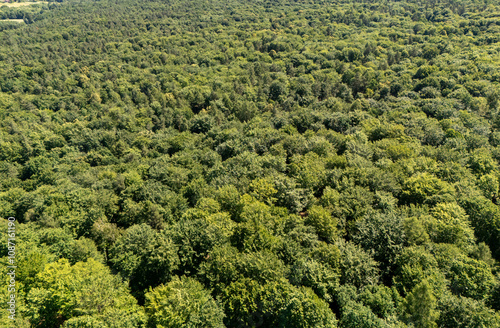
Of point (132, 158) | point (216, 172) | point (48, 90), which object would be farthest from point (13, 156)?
point (216, 172)

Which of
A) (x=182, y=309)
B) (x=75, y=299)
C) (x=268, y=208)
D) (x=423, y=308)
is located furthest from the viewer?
(x=268, y=208)

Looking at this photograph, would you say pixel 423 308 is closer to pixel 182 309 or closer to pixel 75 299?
pixel 182 309

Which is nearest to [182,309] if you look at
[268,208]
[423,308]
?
[268,208]

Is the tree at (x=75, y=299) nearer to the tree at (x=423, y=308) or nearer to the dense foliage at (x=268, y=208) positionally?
the dense foliage at (x=268, y=208)

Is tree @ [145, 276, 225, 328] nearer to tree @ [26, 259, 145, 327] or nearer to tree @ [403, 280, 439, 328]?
tree @ [26, 259, 145, 327]

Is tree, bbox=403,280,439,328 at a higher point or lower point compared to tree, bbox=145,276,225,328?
higher

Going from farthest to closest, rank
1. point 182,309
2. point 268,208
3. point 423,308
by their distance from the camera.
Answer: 1. point 268,208
2. point 182,309
3. point 423,308

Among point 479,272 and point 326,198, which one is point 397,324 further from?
point 326,198

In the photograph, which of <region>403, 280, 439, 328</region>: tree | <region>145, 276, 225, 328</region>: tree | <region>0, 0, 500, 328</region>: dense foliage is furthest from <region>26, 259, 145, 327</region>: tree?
<region>403, 280, 439, 328</region>: tree

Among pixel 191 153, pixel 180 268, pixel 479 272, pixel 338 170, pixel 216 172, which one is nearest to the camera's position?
pixel 479 272
